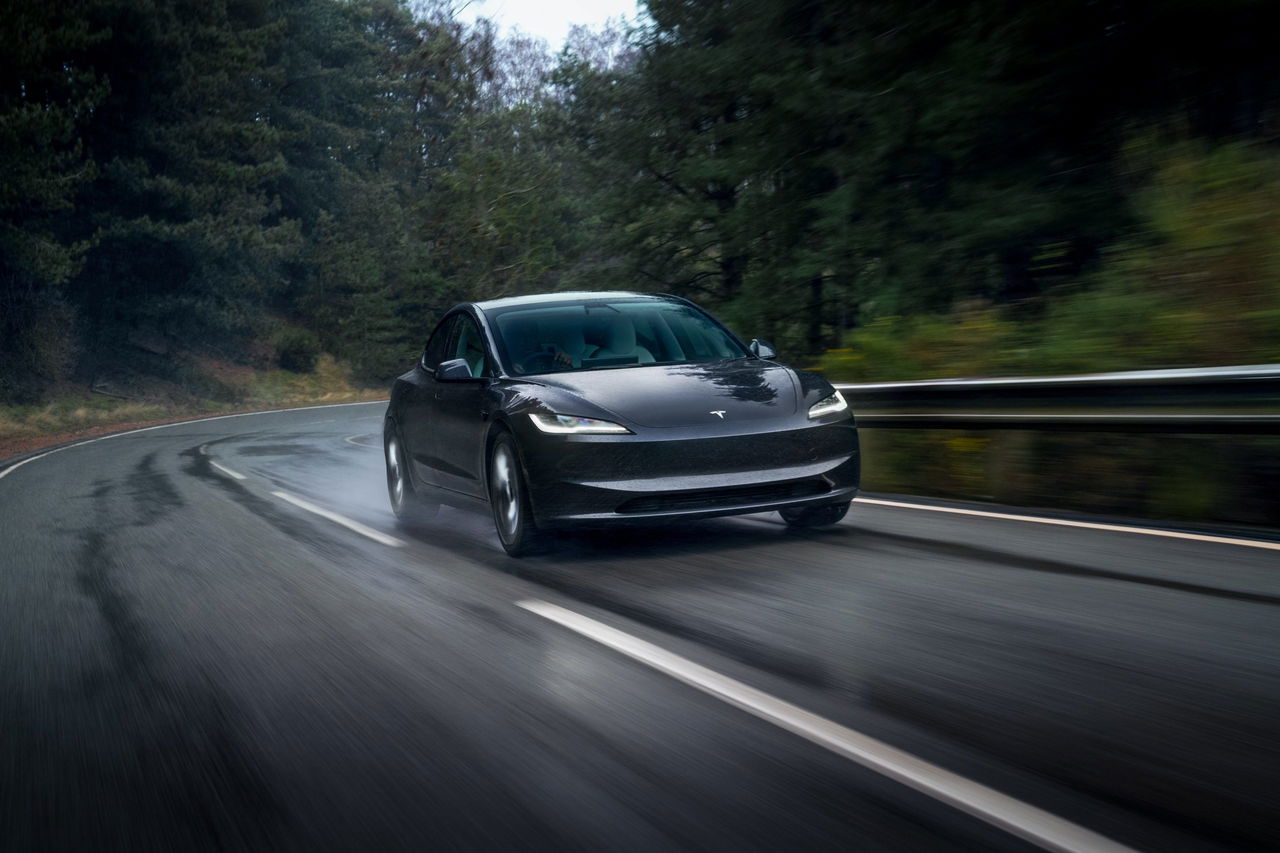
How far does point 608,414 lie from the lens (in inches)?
284

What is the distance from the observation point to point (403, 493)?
10.3 meters

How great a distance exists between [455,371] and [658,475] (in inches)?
77.0

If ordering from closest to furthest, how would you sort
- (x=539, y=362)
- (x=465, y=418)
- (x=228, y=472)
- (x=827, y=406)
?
(x=827, y=406) < (x=539, y=362) < (x=465, y=418) < (x=228, y=472)

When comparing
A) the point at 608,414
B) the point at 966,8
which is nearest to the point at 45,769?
the point at 608,414

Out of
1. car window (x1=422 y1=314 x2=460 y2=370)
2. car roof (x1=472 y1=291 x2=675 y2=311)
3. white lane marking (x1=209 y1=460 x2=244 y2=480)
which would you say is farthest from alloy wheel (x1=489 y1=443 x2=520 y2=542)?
white lane marking (x1=209 y1=460 x2=244 y2=480)

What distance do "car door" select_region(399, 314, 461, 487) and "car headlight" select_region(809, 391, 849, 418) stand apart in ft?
9.52

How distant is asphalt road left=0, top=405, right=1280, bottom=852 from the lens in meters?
3.27

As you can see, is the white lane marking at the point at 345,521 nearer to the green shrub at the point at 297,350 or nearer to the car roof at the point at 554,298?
the car roof at the point at 554,298

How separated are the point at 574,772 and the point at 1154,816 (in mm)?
1503

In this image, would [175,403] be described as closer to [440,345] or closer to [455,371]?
[440,345]

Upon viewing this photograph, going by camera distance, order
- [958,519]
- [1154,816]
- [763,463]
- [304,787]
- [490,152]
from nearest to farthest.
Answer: [1154,816], [304,787], [763,463], [958,519], [490,152]

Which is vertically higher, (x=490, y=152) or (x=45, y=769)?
(x=490, y=152)

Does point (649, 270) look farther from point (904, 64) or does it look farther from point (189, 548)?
point (189, 548)

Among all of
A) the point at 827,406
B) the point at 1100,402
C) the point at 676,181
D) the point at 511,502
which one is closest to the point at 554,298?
the point at 511,502
